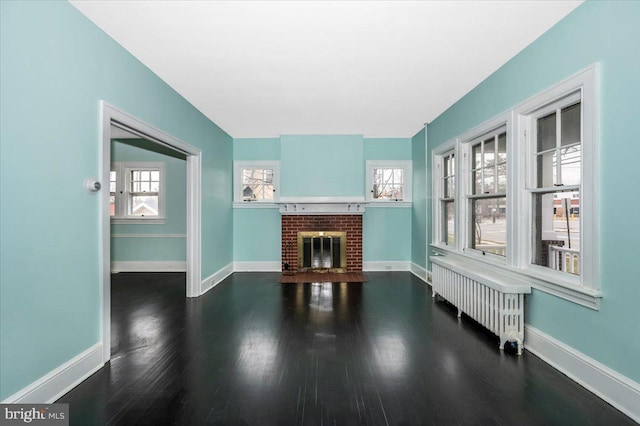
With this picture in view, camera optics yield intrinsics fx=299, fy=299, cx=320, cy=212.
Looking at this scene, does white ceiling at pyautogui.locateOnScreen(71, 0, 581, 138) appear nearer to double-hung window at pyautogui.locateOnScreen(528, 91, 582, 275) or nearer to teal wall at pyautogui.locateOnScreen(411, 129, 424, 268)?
double-hung window at pyautogui.locateOnScreen(528, 91, 582, 275)

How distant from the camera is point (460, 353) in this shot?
2.62 m

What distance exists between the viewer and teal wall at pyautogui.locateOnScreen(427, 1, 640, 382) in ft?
5.91

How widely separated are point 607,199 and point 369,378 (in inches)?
Answer: 79.8

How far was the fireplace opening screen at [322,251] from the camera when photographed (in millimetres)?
5895

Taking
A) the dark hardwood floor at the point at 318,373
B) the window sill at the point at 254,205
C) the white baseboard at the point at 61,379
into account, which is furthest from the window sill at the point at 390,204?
the white baseboard at the point at 61,379

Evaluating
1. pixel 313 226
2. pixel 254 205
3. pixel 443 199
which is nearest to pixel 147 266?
pixel 254 205

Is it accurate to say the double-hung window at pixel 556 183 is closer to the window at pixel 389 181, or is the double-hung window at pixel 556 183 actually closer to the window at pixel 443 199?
the window at pixel 443 199

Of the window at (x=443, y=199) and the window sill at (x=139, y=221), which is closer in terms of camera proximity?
the window at (x=443, y=199)

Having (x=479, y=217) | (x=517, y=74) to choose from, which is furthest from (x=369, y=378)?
(x=517, y=74)

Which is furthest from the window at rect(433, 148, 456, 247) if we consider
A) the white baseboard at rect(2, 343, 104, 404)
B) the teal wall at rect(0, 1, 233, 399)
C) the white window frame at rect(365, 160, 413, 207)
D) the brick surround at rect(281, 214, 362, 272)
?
the white baseboard at rect(2, 343, 104, 404)

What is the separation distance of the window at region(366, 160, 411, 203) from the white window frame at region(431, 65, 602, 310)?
1.42m

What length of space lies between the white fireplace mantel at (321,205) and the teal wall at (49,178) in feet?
11.0

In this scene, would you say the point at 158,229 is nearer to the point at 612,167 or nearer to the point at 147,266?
the point at 147,266

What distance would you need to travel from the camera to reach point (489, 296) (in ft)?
9.41
